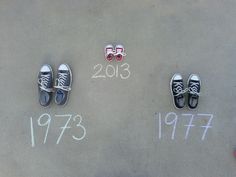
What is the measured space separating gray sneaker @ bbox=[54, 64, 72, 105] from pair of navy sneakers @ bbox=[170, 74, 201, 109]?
0.97 metres

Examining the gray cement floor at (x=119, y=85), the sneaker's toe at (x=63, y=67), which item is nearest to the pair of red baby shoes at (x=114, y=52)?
the gray cement floor at (x=119, y=85)

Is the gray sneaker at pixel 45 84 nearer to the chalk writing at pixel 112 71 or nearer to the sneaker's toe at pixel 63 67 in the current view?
the sneaker's toe at pixel 63 67

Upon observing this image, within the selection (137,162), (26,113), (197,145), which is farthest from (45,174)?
(197,145)

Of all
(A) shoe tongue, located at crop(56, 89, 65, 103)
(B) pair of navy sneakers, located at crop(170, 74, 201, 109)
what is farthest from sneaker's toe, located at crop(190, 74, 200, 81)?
(A) shoe tongue, located at crop(56, 89, 65, 103)

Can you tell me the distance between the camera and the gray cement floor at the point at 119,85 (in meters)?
2.56

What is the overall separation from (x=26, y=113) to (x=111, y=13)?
1.26 meters

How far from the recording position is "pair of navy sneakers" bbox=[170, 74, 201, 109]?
256 centimetres

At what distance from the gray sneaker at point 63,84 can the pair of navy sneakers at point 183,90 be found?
97cm

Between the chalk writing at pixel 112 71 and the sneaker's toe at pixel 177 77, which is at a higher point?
the chalk writing at pixel 112 71

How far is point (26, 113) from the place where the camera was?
262 cm

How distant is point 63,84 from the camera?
8.54ft

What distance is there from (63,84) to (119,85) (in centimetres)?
52

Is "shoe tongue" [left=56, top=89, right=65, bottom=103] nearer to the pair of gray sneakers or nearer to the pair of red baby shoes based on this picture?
the pair of gray sneakers

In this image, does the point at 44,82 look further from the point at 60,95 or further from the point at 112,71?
the point at 112,71
